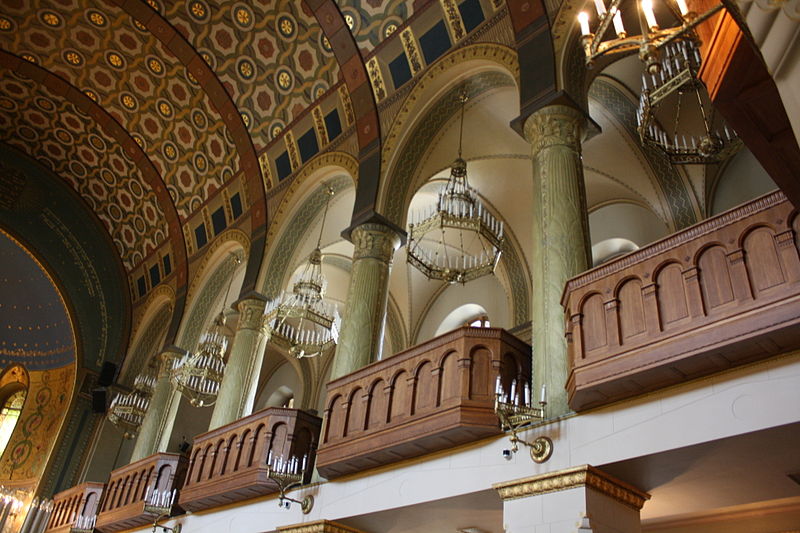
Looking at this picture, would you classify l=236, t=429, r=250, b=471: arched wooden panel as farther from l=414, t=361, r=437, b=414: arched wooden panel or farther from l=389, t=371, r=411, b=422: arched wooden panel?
l=414, t=361, r=437, b=414: arched wooden panel

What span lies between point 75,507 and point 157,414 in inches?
87.3

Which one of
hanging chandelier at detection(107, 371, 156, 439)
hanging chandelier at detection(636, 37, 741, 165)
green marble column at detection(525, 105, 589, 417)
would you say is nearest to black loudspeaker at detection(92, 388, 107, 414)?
hanging chandelier at detection(107, 371, 156, 439)

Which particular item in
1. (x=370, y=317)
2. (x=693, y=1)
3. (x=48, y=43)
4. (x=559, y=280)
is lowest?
(x=693, y=1)

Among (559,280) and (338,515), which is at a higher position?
(559,280)

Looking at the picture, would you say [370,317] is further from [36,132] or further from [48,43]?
[36,132]

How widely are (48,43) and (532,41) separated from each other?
36.1ft

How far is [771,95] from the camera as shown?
2760mm

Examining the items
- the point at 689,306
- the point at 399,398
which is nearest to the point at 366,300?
the point at 399,398

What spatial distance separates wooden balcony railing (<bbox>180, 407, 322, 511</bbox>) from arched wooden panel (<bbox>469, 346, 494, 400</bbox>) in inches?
121

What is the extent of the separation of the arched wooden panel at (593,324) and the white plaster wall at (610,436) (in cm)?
52

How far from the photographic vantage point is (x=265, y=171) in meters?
13.5

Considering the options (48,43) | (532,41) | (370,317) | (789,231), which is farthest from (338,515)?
(48,43)

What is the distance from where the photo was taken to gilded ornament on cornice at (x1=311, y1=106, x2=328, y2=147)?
40.1 ft

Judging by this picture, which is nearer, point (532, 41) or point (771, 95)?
point (771, 95)
